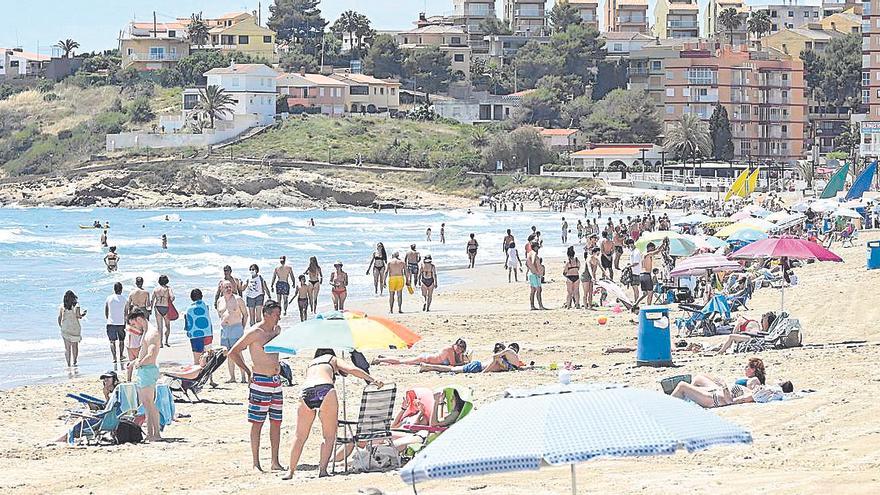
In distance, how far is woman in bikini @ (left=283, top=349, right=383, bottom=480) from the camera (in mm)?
9102

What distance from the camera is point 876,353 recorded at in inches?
527

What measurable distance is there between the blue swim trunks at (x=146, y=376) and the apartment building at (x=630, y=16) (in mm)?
121015

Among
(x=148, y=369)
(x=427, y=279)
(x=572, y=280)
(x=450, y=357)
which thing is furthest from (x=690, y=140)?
(x=148, y=369)

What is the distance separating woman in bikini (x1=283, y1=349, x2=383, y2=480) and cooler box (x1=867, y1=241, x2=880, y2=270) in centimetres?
1645

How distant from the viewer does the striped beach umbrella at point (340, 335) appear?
30.6 ft

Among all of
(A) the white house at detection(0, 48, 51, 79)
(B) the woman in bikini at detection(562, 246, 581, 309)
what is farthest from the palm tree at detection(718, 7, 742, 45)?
(B) the woman in bikini at detection(562, 246, 581, 309)

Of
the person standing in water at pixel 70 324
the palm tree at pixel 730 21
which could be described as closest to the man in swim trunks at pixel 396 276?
the person standing in water at pixel 70 324

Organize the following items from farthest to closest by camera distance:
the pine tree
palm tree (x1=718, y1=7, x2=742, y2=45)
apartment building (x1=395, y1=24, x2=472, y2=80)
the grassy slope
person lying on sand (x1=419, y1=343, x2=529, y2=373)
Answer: apartment building (x1=395, y1=24, x2=472, y2=80)
palm tree (x1=718, y1=7, x2=742, y2=45)
the grassy slope
the pine tree
person lying on sand (x1=419, y1=343, x2=529, y2=373)

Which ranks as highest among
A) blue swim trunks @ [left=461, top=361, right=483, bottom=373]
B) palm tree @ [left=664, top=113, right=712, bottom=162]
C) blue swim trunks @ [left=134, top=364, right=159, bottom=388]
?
palm tree @ [left=664, top=113, right=712, bottom=162]

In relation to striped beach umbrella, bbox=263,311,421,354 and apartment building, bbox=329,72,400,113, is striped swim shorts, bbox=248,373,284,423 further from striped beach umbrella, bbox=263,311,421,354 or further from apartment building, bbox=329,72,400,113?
apartment building, bbox=329,72,400,113

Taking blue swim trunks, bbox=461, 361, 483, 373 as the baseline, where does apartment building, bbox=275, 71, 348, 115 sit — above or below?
above

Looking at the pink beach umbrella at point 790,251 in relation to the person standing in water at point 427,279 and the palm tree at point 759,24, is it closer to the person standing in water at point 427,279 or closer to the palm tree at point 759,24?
the person standing in water at point 427,279

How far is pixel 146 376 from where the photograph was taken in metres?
10.7

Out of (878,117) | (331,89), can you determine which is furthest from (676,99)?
(331,89)
